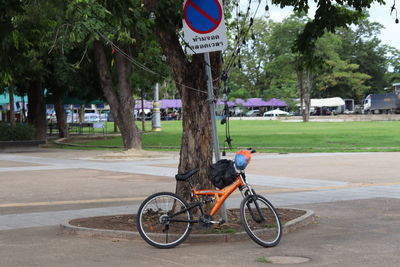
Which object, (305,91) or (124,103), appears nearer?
(124,103)

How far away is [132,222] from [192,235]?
4.98ft

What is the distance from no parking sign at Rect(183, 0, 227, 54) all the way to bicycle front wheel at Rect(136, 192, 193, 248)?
6.72ft

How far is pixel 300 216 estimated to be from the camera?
10094 mm

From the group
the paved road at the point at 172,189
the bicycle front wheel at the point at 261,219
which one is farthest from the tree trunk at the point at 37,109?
the bicycle front wheel at the point at 261,219

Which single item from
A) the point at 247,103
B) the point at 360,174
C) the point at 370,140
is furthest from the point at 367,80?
the point at 360,174

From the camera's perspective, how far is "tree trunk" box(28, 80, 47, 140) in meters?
40.1

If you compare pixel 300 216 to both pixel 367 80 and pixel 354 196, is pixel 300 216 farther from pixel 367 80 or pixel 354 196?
pixel 367 80

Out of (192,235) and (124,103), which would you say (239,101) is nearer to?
(124,103)

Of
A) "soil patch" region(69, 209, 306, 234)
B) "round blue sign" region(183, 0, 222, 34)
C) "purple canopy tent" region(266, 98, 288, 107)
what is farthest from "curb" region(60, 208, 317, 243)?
"purple canopy tent" region(266, 98, 288, 107)

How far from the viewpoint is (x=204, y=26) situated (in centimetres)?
921

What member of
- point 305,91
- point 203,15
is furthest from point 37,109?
point 305,91

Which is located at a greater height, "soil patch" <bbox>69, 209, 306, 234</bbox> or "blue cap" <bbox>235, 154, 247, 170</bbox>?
"blue cap" <bbox>235, 154, 247, 170</bbox>

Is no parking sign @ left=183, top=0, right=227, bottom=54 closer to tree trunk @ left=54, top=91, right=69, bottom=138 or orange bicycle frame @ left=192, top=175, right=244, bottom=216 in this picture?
orange bicycle frame @ left=192, top=175, right=244, bottom=216

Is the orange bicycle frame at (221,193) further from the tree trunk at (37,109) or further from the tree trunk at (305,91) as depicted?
the tree trunk at (305,91)
